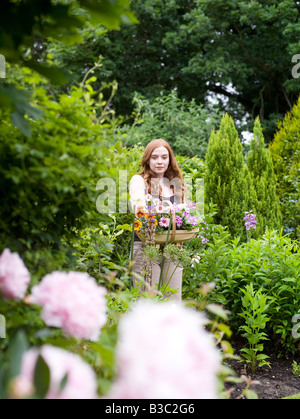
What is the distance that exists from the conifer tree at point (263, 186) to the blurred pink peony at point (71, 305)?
4755mm

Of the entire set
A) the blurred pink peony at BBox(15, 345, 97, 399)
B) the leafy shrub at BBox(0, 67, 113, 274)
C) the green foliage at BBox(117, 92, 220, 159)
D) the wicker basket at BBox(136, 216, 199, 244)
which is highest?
the green foliage at BBox(117, 92, 220, 159)

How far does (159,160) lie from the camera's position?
11.3 feet

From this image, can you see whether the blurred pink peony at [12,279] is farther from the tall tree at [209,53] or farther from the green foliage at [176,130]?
the tall tree at [209,53]

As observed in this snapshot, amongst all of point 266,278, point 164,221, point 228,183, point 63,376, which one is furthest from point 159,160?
point 63,376

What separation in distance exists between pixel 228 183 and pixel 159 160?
2.29 metres

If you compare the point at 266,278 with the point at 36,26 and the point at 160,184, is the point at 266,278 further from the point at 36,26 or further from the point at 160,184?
the point at 36,26

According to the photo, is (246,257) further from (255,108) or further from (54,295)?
(255,108)

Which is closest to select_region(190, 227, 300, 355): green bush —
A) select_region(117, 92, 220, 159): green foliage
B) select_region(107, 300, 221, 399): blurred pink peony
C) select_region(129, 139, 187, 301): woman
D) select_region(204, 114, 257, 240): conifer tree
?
select_region(129, 139, 187, 301): woman

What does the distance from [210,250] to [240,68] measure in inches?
332

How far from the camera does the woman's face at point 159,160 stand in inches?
135

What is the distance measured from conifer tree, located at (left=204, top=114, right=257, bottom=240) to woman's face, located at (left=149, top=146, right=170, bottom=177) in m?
A: 1.89

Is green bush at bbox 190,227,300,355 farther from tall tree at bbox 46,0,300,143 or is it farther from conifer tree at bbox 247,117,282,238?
tall tree at bbox 46,0,300,143

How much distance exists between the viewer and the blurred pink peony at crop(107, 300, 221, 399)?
634 mm

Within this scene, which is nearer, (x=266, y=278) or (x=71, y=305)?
(x=71, y=305)
